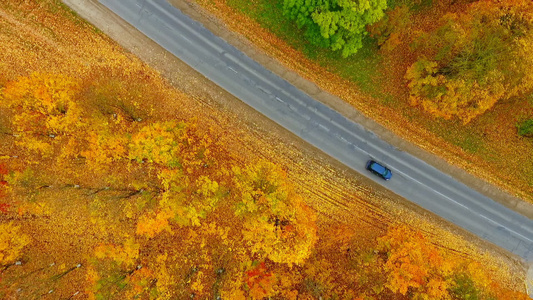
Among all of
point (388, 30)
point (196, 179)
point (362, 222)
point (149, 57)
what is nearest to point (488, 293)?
point (362, 222)

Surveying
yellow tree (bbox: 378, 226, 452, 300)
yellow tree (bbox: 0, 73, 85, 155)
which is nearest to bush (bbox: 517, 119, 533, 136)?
yellow tree (bbox: 378, 226, 452, 300)

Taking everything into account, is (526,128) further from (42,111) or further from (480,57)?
(42,111)

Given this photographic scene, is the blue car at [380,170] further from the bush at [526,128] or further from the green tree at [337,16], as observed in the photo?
the bush at [526,128]

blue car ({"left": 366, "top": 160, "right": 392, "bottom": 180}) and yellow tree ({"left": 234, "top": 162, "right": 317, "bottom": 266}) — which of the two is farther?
blue car ({"left": 366, "top": 160, "right": 392, "bottom": 180})

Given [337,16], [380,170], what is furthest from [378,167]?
[337,16]

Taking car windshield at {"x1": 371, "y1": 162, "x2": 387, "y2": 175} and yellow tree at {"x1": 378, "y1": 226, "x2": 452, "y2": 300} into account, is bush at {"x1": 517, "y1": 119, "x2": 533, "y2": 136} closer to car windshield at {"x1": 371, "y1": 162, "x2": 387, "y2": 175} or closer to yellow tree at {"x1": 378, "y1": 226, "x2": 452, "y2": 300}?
car windshield at {"x1": 371, "y1": 162, "x2": 387, "y2": 175}

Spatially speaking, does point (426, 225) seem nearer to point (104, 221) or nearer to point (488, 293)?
point (488, 293)
